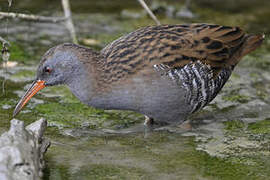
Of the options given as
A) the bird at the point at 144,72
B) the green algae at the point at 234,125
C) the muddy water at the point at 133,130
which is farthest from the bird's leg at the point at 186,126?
the green algae at the point at 234,125

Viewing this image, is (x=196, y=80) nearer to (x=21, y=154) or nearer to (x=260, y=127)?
(x=260, y=127)

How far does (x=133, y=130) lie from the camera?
5016mm

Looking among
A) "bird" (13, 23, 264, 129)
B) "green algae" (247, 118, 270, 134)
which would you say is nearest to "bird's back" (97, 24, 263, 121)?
"bird" (13, 23, 264, 129)

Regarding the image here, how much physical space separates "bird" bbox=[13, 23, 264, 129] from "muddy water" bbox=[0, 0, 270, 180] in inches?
12.4

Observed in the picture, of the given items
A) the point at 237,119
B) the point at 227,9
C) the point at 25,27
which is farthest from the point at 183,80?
the point at 227,9

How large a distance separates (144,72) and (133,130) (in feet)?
2.29

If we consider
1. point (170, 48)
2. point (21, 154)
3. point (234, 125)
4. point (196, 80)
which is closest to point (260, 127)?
point (234, 125)

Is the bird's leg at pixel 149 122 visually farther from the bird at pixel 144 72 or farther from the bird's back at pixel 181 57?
the bird's back at pixel 181 57

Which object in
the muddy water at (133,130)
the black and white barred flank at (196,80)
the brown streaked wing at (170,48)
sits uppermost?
the brown streaked wing at (170,48)

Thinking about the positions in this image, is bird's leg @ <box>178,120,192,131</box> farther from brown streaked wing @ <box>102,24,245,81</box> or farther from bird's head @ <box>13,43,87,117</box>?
bird's head @ <box>13,43,87,117</box>

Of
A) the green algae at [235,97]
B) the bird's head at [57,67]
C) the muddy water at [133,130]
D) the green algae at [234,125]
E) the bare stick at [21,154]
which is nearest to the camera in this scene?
the bare stick at [21,154]

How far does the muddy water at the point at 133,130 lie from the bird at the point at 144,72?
0.31 m

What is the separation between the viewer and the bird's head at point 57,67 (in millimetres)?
4566

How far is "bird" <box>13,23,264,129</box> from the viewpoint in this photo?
4.57m
